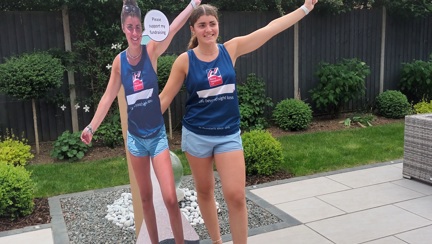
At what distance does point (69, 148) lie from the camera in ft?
21.5

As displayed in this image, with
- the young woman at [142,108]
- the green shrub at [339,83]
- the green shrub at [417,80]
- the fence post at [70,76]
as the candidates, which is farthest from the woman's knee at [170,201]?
the green shrub at [417,80]

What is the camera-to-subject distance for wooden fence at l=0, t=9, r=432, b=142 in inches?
276

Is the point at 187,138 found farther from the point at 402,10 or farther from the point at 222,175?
the point at 402,10

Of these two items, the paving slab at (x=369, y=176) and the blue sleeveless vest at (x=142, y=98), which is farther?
the paving slab at (x=369, y=176)

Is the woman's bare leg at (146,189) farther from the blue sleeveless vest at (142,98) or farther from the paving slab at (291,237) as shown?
the paving slab at (291,237)

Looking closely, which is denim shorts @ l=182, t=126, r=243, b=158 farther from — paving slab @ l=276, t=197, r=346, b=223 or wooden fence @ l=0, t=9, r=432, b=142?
wooden fence @ l=0, t=9, r=432, b=142

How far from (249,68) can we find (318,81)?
1582 millimetres

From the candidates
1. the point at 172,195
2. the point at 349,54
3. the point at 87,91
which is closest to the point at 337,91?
the point at 349,54

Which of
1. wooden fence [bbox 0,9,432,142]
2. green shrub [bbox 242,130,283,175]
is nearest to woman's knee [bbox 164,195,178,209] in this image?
green shrub [bbox 242,130,283,175]

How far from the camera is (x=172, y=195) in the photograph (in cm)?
265

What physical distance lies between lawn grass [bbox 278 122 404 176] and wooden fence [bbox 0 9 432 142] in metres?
1.58

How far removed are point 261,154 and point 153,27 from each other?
3.00 m

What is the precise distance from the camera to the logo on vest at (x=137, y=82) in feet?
8.63

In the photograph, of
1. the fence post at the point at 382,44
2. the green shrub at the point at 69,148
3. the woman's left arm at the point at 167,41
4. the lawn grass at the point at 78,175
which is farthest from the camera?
the fence post at the point at 382,44
